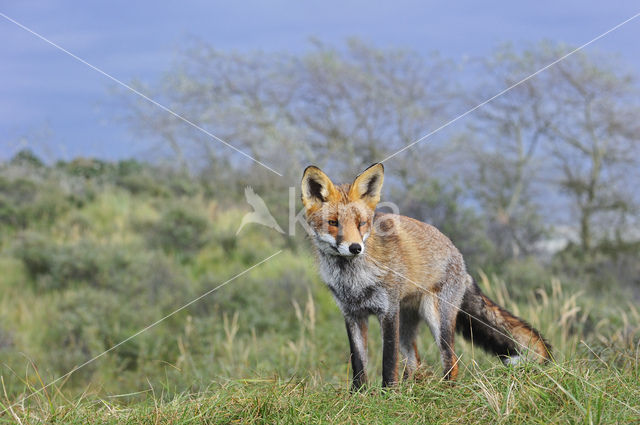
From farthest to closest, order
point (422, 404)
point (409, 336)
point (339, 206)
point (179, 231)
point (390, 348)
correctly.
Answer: point (179, 231) → point (409, 336) → point (390, 348) → point (422, 404) → point (339, 206)

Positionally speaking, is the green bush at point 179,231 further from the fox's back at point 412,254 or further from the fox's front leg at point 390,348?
the fox's front leg at point 390,348

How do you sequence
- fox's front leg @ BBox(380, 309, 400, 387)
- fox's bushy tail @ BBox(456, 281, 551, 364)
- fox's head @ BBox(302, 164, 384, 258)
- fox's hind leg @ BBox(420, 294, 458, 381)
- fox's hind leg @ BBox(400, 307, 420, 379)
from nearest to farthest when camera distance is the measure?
fox's head @ BBox(302, 164, 384, 258) < fox's front leg @ BBox(380, 309, 400, 387) < fox's hind leg @ BBox(420, 294, 458, 381) < fox's hind leg @ BBox(400, 307, 420, 379) < fox's bushy tail @ BBox(456, 281, 551, 364)

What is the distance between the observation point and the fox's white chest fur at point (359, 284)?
3.60 m

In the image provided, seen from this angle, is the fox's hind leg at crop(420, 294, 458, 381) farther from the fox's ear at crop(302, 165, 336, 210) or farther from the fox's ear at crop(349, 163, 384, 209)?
the fox's ear at crop(302, 165, 336, 210)

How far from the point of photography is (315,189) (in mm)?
3225

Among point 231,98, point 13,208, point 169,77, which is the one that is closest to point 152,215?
point 13,208

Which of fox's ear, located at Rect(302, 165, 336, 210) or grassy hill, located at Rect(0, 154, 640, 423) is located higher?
fox's ear, located at Rect(302, 165, 336, 210)

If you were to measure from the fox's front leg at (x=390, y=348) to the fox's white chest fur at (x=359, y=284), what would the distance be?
62 millimetres

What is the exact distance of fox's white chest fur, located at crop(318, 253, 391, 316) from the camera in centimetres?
360

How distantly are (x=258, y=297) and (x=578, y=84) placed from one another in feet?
53.6

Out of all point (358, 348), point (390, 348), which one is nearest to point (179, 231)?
point (358, 348)

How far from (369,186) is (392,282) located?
2.33 feet

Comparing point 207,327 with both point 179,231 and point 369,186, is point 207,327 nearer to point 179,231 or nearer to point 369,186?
point 179,231

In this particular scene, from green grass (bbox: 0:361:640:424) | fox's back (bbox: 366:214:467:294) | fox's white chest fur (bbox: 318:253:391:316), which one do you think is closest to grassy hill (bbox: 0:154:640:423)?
green grass (bbox: 0:361:640:424)
